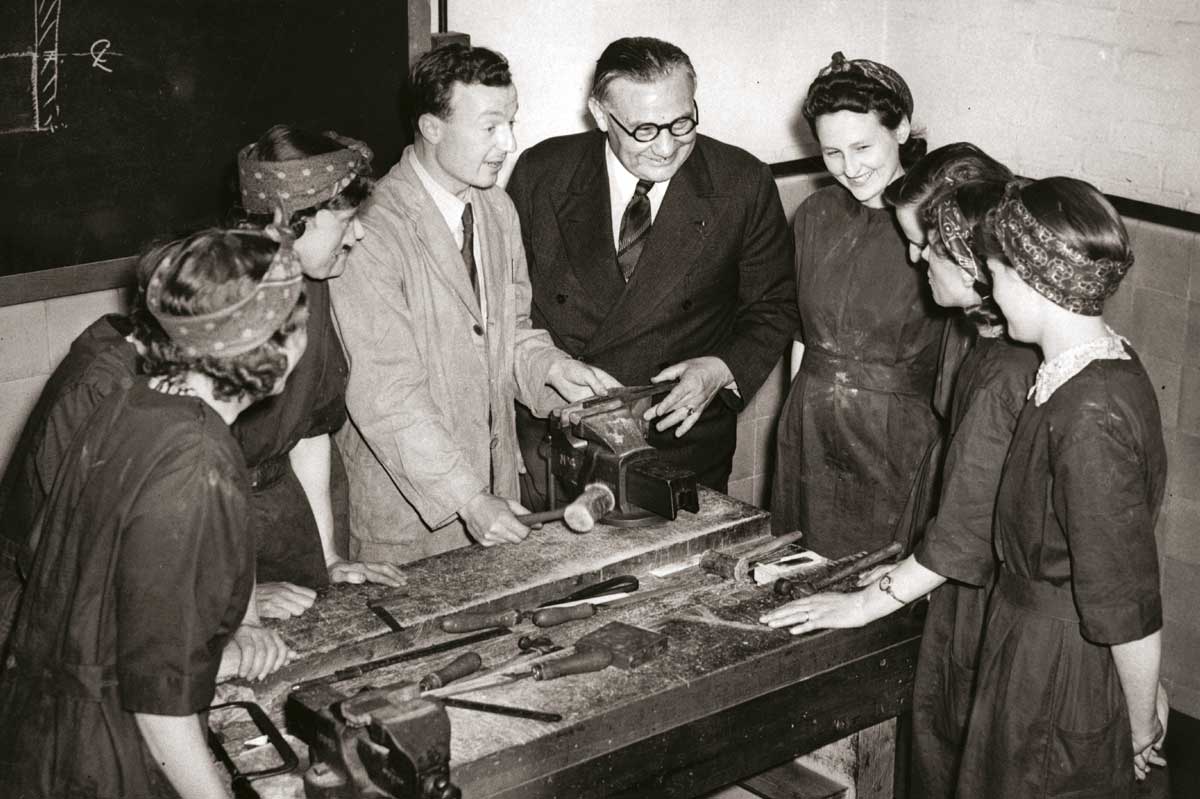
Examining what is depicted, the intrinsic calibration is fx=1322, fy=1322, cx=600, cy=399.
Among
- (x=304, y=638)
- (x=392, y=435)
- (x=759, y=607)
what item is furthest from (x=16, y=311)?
(x=759, y=607)

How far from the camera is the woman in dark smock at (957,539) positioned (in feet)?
9.16

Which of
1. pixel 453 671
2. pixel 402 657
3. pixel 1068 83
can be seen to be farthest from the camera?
pixel 1068 83

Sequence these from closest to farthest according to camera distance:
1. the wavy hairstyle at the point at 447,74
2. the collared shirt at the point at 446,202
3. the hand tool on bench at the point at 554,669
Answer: the hand tool on bench at the point at 554,669
the wavy hairstyle at the point at 447,74
the collared shirt at the point at 446,202

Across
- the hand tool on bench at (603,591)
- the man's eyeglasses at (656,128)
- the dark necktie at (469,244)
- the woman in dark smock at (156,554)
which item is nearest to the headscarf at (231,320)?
the woman in dark smock at (156,554)

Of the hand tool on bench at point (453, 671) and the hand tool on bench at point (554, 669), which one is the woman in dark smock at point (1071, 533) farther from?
the hand tool on bench at point (453, 671)

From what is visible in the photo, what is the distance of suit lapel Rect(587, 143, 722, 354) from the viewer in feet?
13.1

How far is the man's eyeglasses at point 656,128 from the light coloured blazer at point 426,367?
0.40 metres

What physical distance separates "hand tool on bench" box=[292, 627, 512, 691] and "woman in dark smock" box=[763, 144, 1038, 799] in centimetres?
62

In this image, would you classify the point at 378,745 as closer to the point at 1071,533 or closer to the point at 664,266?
the point at 1071,533

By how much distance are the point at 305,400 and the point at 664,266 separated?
1.32 meters

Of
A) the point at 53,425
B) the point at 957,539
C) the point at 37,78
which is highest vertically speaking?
the point at 37,78

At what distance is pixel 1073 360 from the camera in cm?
259

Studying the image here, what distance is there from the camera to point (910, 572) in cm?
285

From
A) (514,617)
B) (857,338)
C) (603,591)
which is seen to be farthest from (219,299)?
(857,338)
